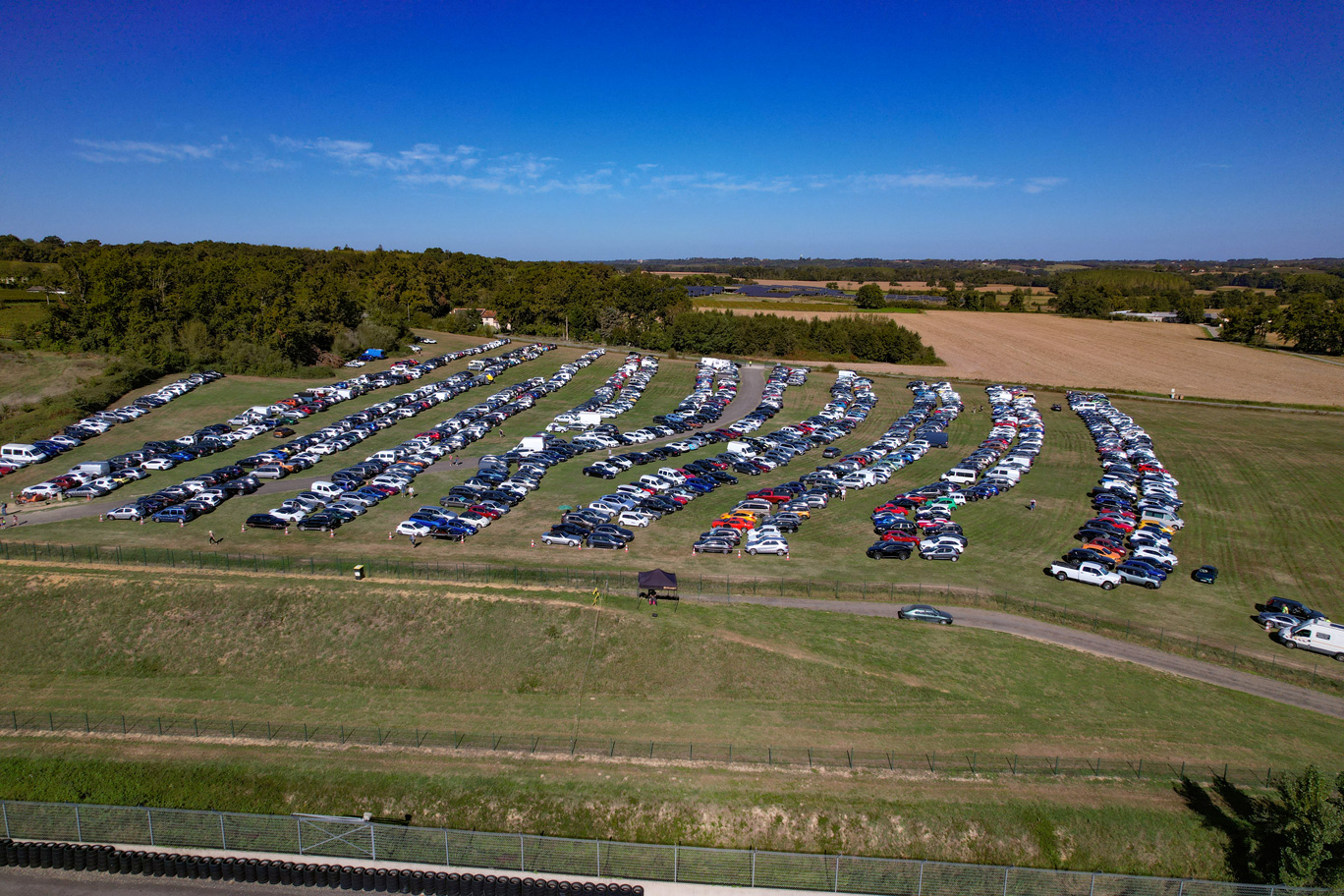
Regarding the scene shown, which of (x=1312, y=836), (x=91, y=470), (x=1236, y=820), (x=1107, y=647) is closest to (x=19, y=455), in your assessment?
(x=91, y=470)

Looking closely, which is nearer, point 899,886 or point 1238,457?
point 899,886

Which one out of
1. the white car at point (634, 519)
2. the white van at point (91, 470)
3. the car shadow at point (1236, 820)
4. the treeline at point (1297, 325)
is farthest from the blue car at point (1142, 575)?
the treeline at point (1297, 325)

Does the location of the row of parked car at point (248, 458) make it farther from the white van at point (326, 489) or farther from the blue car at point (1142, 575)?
the blue car at point (1142, 575)

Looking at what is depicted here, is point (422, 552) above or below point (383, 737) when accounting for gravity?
above

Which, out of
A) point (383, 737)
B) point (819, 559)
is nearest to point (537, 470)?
point (819, 559)

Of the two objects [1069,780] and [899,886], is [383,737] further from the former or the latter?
[1069,780]

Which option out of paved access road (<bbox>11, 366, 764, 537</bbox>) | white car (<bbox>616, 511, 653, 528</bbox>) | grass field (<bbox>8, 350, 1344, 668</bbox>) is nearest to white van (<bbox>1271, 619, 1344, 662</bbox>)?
grass field (<bbox>8, 350, 1344, 668</bbox>)
